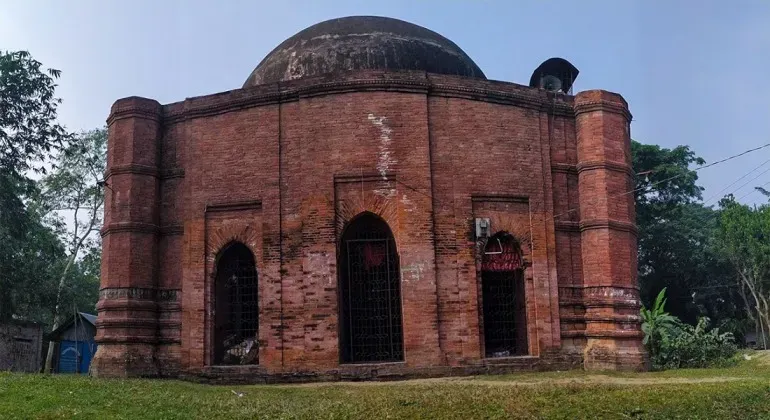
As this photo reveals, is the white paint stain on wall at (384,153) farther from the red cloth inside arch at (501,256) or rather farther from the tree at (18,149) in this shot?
the tree at (18,149)

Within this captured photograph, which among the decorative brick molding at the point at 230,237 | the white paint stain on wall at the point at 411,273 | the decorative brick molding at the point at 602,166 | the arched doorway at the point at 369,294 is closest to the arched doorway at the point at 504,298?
the white paint stain on wall at the point at 411,273

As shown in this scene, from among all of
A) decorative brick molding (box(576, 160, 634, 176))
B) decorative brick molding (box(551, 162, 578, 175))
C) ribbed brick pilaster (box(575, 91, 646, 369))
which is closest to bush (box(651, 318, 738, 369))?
ribbed brick pilaster (box(575, 91, 646, 369))

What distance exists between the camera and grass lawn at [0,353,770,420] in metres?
8.27

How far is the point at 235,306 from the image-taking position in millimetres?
14008

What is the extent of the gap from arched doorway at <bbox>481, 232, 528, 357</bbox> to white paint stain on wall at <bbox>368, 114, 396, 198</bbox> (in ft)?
7.05

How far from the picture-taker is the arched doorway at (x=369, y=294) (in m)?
13.0

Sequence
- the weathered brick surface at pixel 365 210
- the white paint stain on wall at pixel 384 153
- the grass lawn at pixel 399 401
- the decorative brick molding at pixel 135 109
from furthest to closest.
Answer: the decorative brick molding at pixel 135 109 < the white paint stain on wall at pixel 384 153 < the weathered brick surface at pixel 365 210 < the grass lawn at pixel 399 401

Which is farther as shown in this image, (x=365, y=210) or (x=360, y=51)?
(x=360, y=51)

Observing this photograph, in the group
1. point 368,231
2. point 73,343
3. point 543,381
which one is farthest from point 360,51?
point 73,343

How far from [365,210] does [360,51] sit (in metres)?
3.75

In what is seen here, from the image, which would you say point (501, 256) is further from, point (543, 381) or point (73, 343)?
point (73, 343)

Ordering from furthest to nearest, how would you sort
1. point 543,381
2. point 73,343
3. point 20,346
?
point 73,343 < point 20,346 < point 543,381

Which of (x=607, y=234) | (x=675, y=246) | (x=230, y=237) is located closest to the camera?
(x=230, y=237)

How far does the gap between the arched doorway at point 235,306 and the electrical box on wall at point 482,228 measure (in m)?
4.14
